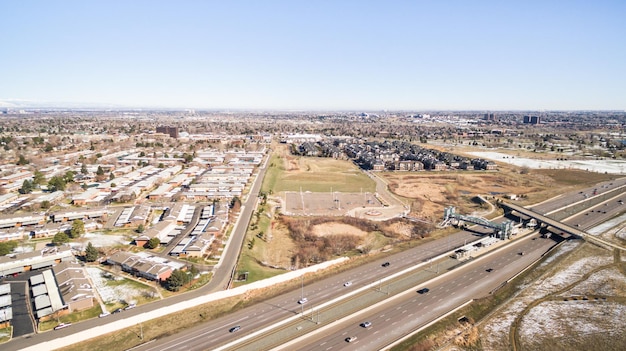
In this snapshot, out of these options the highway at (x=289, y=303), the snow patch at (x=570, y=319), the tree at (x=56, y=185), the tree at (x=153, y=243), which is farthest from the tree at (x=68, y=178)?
the snow patch at (x=570, y=319)

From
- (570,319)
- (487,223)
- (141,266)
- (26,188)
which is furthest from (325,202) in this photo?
(26,188)

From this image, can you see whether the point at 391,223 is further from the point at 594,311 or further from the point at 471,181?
the point at 471,181

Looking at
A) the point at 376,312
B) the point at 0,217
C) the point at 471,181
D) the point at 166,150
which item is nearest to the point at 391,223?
the point at 376,312

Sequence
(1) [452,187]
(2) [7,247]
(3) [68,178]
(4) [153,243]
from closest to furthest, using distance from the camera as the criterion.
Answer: (2) [7,247], (4) [153,243], (3) [68,178], (1) [452,187]

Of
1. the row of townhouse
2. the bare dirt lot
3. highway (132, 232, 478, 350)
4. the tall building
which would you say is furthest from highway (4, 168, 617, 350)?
the tall building

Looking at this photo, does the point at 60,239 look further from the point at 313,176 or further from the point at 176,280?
the point at 313,176

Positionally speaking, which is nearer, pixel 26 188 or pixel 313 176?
pixel 26 188

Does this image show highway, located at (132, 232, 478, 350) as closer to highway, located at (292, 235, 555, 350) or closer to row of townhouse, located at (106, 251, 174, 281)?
highway, located at (292, 235, 555, 350)

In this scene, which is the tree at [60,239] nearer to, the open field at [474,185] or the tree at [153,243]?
the tree at [153,243]
